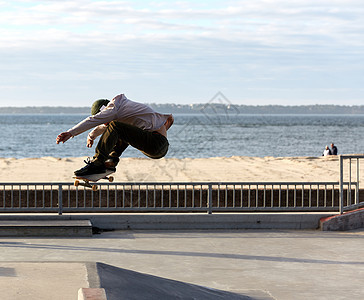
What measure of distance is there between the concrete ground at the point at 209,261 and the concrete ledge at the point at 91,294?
0.24m

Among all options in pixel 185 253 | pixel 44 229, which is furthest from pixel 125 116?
pixel 44 229

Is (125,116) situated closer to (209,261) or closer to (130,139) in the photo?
(130,139)

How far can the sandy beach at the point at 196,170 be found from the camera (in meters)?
31.4

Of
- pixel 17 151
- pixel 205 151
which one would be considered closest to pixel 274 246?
pixel 205 151

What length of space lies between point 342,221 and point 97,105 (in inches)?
373

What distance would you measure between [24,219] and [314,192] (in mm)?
8557

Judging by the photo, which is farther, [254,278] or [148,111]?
[254,278]

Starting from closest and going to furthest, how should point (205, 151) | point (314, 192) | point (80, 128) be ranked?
1. point (80, 128)
2. point (314, 192)
3. point (205, 151)

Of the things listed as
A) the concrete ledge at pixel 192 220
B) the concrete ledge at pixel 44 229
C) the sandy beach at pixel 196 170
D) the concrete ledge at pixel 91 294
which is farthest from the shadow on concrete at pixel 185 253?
the sandy beach at pixel 196 170

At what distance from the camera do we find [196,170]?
37.0 m

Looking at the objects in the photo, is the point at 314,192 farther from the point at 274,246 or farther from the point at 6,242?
the point at 6,242

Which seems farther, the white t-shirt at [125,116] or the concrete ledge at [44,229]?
the concrete ledge at [44,229]

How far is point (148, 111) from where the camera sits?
6.59m

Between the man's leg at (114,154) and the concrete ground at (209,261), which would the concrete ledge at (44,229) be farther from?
the man's leg at (114,154)
